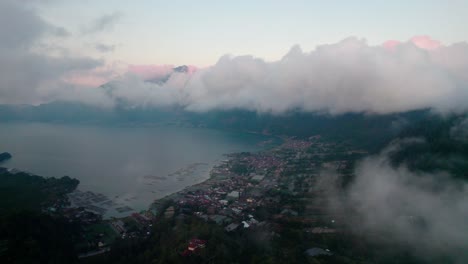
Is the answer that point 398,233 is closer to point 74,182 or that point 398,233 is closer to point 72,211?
point 72,211

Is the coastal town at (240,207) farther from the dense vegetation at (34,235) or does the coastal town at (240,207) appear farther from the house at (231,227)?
the dense vegetation at (34,235)

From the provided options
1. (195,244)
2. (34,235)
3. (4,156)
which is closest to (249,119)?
(4,156)

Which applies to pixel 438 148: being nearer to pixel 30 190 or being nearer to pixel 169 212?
pixel 169 212

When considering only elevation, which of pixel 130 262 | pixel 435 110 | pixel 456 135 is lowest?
pixel 130 262

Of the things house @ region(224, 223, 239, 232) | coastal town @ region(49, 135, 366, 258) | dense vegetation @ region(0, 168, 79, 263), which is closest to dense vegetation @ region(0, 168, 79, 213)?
dense vegetation @ region(0, 168, 79, 263)

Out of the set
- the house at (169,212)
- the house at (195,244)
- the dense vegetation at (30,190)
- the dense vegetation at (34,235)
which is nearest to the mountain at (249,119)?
the house at (169,212)

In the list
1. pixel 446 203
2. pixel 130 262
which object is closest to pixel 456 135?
pixel 446 203

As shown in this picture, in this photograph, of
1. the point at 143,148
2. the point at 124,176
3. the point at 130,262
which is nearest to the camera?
the point at 130,262
